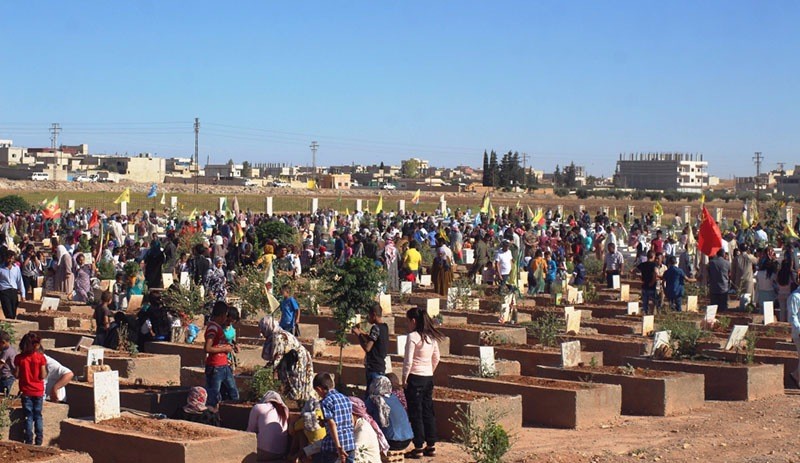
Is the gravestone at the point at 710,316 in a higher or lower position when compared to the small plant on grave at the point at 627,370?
higher

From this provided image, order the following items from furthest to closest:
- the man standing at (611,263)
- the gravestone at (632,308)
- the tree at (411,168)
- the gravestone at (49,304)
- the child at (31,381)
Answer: the tree at (411,168) → the man standing at (611,263) → the gravestone at (632,308) → the gravestone at (49,304) → the child at (31,381)

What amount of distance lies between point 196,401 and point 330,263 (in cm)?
732

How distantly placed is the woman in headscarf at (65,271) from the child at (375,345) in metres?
13.1

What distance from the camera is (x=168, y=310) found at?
16.3 meters

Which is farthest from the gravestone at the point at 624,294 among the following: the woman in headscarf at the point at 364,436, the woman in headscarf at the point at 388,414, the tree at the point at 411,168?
the tree at the point at 411,168

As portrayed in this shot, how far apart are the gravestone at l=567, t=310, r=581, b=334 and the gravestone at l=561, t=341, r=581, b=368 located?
3.26 meters

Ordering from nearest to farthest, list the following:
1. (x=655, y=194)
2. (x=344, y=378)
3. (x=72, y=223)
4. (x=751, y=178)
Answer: (x=344, y=378) → (x=72, y=223) → (x=655, y=194) → (x=751, y=178)

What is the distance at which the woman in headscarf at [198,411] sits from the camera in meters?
10.9

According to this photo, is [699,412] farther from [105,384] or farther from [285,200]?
[285,200]

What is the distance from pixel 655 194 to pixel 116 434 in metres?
97.0

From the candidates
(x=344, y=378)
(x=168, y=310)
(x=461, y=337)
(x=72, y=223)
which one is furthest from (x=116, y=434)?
(x=72, y=223)

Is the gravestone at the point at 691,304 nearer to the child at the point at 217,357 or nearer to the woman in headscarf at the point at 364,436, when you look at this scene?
the child at the point at 217,357

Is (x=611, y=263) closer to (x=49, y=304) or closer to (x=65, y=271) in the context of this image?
(x=65, y=271)

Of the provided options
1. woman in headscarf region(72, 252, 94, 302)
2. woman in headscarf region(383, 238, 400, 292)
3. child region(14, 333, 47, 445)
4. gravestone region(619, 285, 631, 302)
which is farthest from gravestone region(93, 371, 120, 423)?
gravestone region(619, 285, 631, 302)
